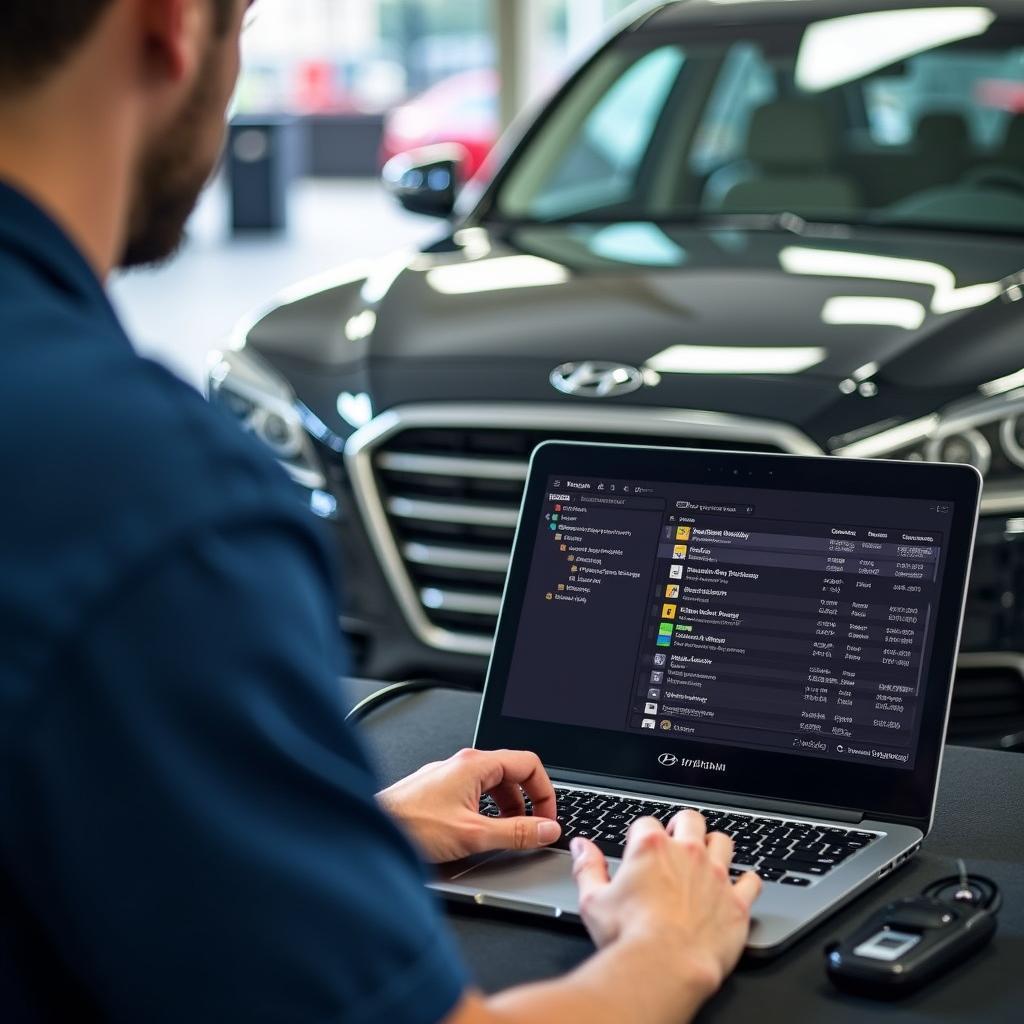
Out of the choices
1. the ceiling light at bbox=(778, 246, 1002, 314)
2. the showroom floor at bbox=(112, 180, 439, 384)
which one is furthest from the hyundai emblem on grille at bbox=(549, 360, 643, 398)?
the showroom floor at bbox=(112, 180, 439, 384)

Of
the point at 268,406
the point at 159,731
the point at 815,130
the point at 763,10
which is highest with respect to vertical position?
the point at 159,731

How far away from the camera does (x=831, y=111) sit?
12.0ft

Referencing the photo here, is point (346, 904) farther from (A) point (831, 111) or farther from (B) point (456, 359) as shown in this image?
(A) point (831, 111)

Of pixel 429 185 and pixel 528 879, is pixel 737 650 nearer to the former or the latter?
pixel 528 879

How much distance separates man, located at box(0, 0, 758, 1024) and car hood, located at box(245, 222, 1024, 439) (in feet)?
6.04

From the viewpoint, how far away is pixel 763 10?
370 cm

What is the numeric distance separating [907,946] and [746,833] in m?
0.23

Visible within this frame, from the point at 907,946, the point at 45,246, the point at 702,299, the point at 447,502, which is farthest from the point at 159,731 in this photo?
the point at 702,299

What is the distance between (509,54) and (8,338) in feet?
27.0

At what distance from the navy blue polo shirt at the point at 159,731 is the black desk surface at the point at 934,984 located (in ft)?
1.34

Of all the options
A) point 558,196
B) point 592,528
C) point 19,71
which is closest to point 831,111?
point 558,196

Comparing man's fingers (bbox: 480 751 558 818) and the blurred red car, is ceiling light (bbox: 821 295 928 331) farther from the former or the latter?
the blurred red car

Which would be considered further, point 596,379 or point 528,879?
point 596,379

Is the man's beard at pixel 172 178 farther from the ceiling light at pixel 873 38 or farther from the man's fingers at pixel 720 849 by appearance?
the ceiling light at pixel 873 38
